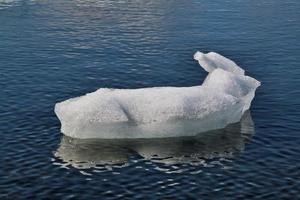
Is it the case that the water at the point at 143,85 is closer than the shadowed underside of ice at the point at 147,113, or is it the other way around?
the water at the point at 143,85

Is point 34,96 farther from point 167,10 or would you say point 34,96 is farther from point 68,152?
point 167,10

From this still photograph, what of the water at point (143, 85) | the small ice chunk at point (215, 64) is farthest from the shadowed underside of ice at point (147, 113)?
the small ice chunk at point (215, 64)

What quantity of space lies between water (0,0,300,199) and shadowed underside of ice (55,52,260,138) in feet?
3.72

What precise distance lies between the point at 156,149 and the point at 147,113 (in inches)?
144

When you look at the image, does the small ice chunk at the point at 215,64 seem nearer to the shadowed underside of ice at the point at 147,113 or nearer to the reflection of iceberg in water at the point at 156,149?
the shadowed underside of ice at the point at 147,113

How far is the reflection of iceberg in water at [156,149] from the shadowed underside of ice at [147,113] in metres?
0.79

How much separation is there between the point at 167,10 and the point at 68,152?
66.0m

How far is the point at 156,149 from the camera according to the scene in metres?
57.2

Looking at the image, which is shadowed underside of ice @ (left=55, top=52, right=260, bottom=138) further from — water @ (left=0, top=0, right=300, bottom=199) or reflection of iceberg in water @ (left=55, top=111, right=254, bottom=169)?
water @ (left=0, top=0, right=300, bottom=199)

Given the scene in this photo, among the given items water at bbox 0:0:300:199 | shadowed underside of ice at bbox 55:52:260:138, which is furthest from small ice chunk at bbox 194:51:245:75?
shadowed underside of ice at bbox 55:52:260:138

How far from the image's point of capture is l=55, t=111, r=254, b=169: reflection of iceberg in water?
A: 55.0 meters

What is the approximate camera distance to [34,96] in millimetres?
71062

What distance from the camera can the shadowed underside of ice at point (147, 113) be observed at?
57.8 metres

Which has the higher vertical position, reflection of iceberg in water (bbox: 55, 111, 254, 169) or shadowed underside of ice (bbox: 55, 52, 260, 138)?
shadowed underside of ice (bbox: 55, 52, 260, 138)
